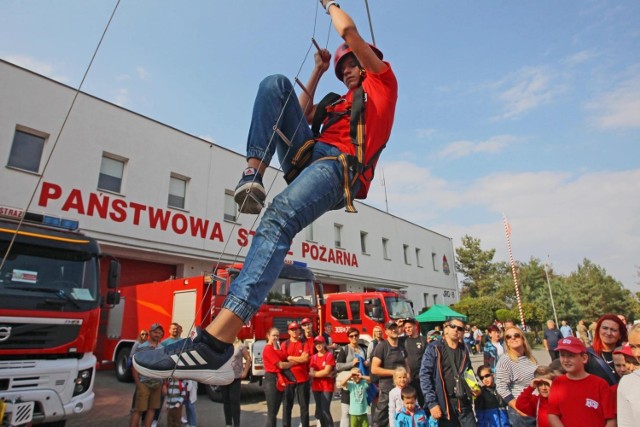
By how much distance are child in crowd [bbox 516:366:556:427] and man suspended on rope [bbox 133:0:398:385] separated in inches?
112

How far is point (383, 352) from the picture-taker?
625cm

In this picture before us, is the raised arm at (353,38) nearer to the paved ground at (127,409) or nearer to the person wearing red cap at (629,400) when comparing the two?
→ the person wearing red cap at (629,400)

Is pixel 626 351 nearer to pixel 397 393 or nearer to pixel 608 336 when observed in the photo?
pixel 608 336

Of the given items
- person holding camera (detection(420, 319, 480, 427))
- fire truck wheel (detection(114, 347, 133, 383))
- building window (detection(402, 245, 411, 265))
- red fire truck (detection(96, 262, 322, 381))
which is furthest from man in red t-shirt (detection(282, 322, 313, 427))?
building window (detection(402, 245, 411, 265))

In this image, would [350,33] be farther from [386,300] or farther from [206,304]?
[386,300]

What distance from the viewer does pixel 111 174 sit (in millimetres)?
13469

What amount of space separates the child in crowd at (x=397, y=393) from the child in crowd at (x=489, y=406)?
37.5 inches

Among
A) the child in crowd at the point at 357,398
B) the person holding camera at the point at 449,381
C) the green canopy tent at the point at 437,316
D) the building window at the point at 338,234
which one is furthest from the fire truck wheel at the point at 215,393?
the building window at the point at 338,234

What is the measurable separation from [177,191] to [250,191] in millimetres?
14062

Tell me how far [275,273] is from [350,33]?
1310mm

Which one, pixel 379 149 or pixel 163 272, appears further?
pixel 163 272

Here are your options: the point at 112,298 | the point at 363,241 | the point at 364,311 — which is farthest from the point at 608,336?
the point at 363,241

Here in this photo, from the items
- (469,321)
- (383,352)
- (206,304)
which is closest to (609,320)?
(383,352)

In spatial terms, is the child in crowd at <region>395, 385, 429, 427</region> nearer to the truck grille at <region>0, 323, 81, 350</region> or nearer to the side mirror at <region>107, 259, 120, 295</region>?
the truck grille at <region>0, 323, 81, 350</region>
